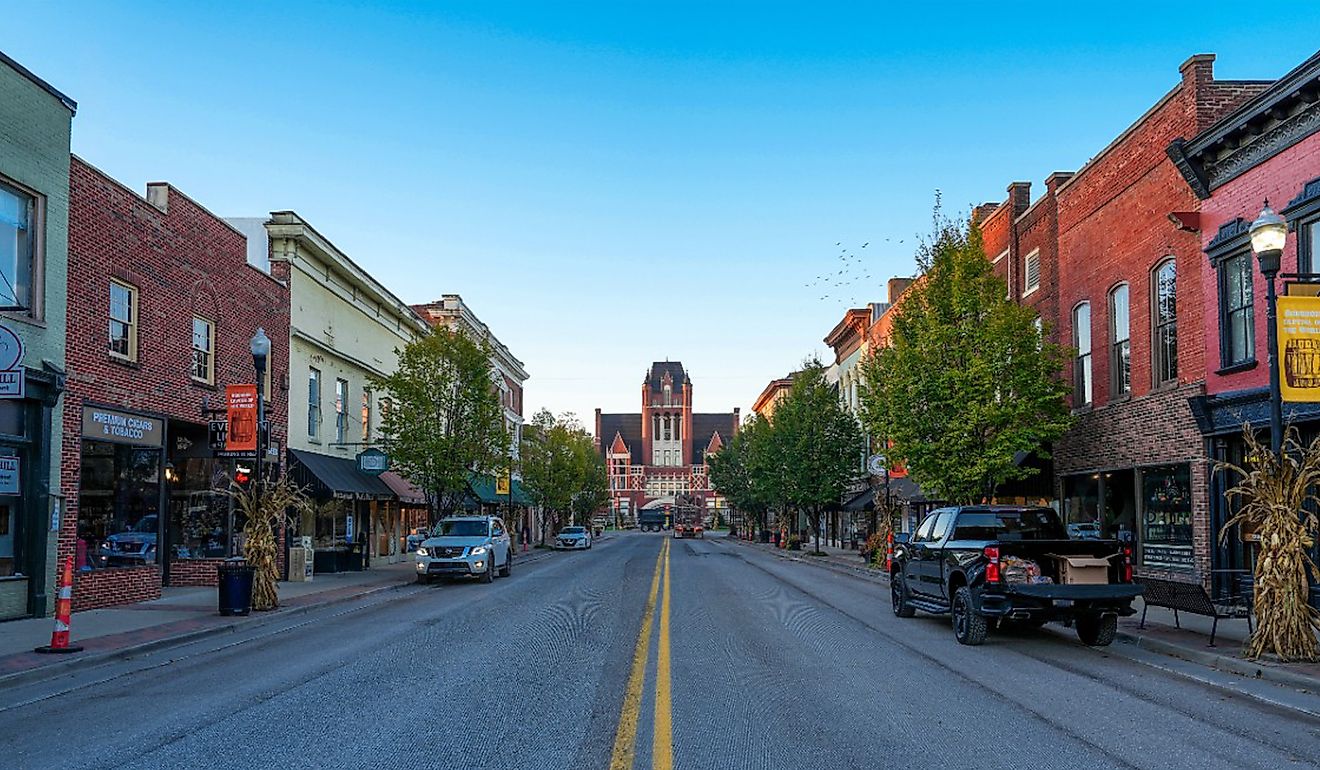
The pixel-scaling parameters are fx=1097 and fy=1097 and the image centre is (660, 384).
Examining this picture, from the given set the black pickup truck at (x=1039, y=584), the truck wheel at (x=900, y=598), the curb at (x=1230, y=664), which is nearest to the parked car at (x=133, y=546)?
the truck wheel at (x=900, y=598)

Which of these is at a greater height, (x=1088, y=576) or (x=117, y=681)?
(x=1088, y=576)

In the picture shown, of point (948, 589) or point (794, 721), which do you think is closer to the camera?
point (794, 721)

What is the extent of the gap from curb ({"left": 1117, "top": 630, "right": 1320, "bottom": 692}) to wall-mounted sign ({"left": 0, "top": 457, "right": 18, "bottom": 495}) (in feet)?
54.8

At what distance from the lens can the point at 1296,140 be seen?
17344 mm

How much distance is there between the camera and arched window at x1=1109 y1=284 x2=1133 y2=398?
2333 cm

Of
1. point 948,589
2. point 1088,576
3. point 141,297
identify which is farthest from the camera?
point 141,297

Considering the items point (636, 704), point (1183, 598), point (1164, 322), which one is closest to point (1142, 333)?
point (1164, 322)

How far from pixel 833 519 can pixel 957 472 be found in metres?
37.0

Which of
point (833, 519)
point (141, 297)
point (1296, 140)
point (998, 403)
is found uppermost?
point (1296, 140)

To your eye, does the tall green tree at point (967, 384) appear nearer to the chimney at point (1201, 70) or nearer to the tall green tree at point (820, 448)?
the chimney at point (1201, 70)

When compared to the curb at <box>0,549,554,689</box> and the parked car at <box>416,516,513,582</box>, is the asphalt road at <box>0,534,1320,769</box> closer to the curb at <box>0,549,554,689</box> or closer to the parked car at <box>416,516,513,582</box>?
the curb at <box>0,549,554,689</box>

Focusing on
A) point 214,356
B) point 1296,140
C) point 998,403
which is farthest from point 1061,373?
point 214,356

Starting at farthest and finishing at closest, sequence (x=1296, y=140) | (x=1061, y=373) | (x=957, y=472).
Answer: (x=1061, y=373)
(x=957, y=472)
(x=1296, y=140)

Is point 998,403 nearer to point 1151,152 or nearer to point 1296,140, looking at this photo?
point 1151,152
